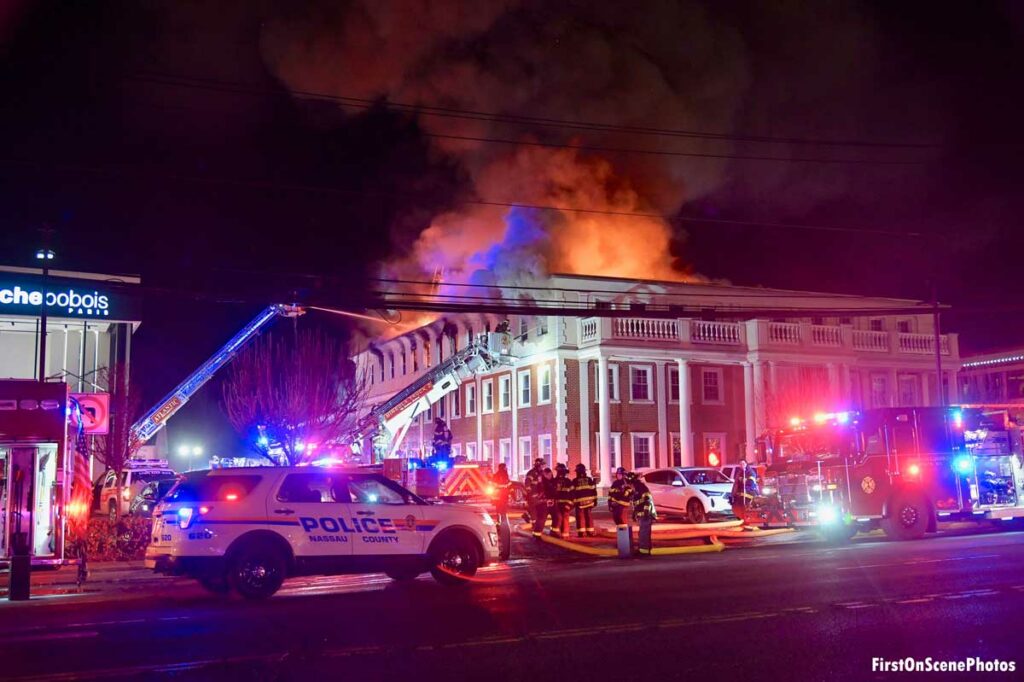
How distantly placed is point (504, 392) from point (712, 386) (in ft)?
27.9

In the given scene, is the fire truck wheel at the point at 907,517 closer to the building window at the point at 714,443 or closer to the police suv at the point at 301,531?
the police suv at the point at 301,531

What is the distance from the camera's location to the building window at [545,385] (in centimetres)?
3684

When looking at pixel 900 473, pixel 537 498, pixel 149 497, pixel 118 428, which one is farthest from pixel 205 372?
pixel 900 473

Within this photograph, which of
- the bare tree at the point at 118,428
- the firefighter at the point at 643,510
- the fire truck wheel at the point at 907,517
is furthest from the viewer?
the bare tree at the point at 118,428

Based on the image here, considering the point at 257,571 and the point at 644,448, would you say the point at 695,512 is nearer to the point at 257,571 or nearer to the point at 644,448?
the point at 644,448

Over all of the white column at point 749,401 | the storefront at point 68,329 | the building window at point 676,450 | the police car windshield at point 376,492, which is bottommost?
the police car windshield at point 376,492

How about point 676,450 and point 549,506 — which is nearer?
point 549,506

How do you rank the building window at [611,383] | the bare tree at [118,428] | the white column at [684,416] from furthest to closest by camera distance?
1. the white column at [684,416]
2. the building window at [611,383]
3. the bare tree at [118,428]

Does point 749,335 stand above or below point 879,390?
above

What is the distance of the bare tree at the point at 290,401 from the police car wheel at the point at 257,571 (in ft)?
69.1

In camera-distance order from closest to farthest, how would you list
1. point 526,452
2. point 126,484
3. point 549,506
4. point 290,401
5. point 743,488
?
1. point 549,506
2. point 743,488
3. point 126,484
4. point 290,401
5. point 526,452

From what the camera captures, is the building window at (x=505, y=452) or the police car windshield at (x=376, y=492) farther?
the building window at (x=505, y=452)

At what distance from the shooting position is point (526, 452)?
1523 inches

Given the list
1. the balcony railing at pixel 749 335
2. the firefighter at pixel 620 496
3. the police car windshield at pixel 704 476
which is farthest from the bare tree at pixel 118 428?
the firefighter at pixel 620 496
